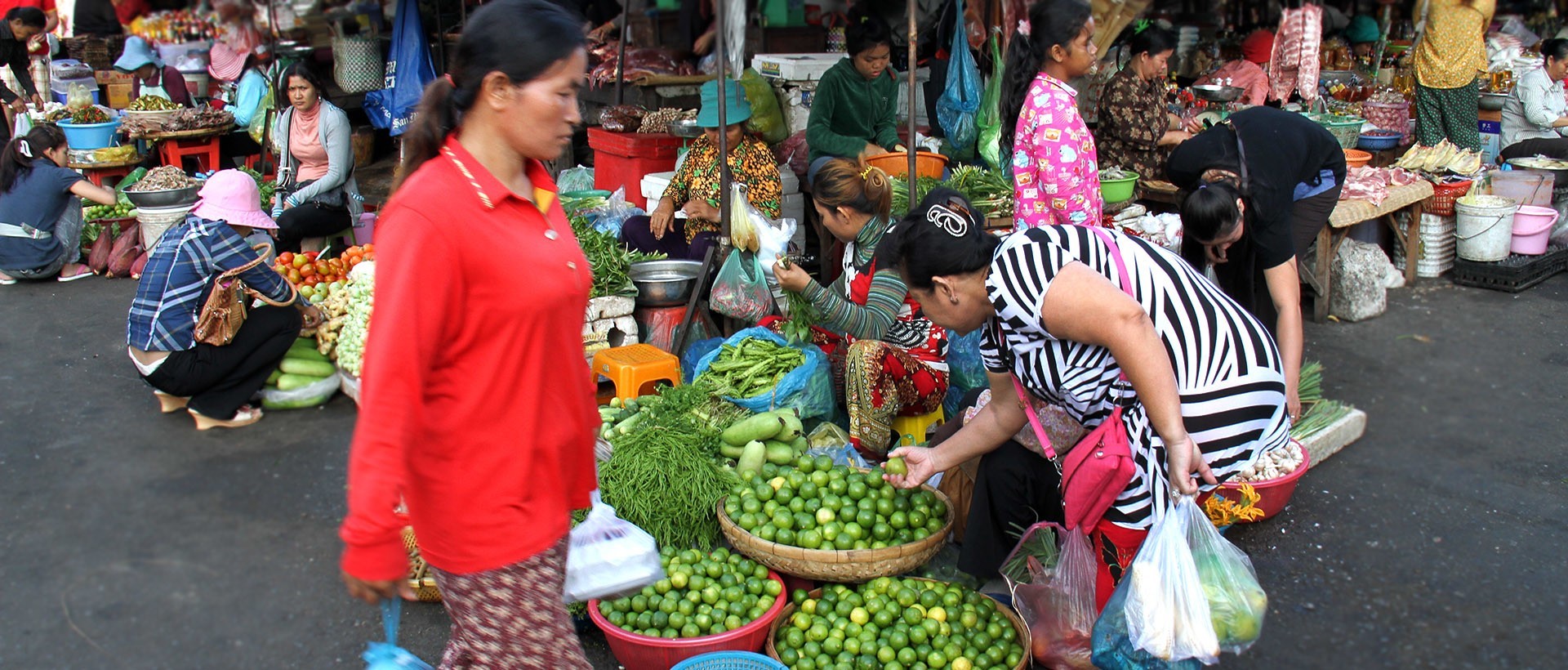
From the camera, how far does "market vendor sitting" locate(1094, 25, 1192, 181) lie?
228 inches

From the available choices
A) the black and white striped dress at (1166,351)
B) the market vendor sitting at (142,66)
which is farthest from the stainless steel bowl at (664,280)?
the market vendor sitting at (142,66)

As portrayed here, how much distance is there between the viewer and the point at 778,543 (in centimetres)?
303

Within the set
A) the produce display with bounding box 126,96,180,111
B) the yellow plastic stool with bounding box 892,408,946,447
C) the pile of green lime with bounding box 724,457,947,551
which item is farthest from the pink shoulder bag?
the produce display with bounding box 126,96,180,111

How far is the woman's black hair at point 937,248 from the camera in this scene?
249cm

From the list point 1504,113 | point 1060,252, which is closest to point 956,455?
point 1060,252

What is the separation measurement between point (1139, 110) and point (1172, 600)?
4.15 metres

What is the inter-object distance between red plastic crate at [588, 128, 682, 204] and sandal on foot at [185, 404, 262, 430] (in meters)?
2.44

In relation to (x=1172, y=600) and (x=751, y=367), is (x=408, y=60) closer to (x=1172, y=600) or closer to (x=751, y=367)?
(x=751, y=367)

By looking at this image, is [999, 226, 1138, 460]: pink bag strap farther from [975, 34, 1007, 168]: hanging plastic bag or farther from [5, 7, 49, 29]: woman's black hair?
[5, 7, 49, 29]: woman's black hair

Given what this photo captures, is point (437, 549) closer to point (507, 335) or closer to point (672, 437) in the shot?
point (507, 335)

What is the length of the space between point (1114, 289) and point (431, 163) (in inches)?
55.3

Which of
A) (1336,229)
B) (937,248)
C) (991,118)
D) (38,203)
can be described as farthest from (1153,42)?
(38,203)

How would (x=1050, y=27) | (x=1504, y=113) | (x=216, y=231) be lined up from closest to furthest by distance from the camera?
1. (x=1050, y=27)
2. (x=216, y=231)
3. (x=1504, y=113)

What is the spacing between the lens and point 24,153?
691cm
